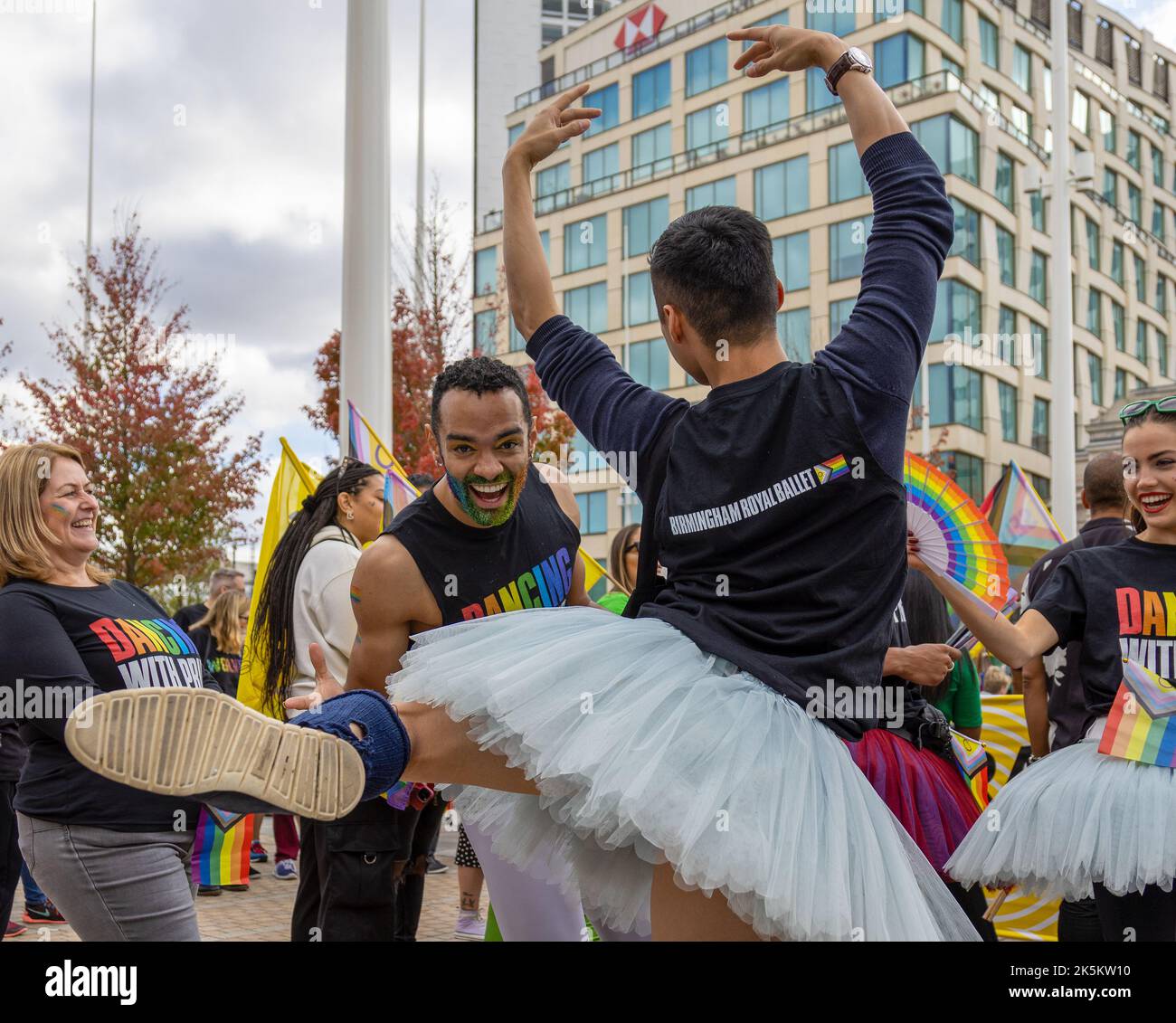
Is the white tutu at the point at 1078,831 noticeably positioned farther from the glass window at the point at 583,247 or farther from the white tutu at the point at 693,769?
the glass window at the point at 583,247

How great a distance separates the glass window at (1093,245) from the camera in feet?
157

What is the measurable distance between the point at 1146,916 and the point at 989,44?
44.7 metres

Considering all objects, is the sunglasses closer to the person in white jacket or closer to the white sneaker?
the person in white jacket

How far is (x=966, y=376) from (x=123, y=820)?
3902 centimetres

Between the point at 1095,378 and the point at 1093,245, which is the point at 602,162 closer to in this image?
the point at 1093,245

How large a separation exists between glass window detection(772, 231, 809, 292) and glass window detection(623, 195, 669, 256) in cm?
481

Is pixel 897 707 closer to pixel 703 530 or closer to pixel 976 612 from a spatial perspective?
pixel 976 612

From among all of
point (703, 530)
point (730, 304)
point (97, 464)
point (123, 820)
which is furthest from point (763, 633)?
point (97, 464)

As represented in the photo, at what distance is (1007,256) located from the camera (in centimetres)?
4162

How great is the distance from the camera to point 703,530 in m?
2.31

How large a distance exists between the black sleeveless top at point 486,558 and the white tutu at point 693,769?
4.32ft

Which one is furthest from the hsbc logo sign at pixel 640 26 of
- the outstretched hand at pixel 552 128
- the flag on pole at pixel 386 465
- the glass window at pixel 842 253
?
the outstretched hand at pixel 552 128

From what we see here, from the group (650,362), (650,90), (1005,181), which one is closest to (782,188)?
(650,362)
